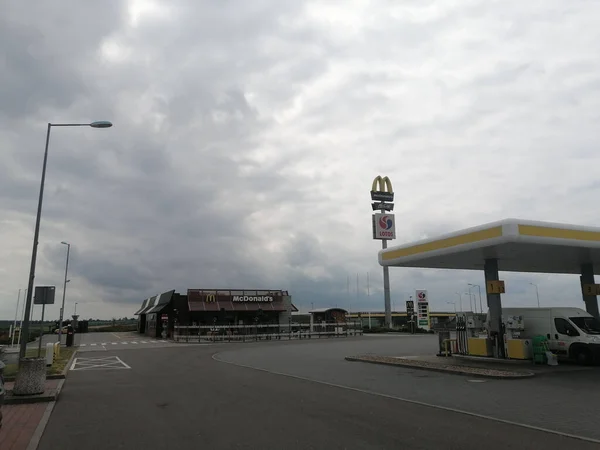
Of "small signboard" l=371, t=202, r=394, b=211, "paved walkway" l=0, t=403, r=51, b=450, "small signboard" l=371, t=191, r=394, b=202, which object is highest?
"small signboard" l=371, t=191, r=394, b=202

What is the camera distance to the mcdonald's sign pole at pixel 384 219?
66250mm

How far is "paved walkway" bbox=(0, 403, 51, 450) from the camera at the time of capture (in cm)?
768

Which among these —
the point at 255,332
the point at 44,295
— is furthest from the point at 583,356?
the point at 255,332

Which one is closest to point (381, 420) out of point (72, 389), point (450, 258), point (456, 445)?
point (456, 445)

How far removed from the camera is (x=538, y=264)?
25031mm

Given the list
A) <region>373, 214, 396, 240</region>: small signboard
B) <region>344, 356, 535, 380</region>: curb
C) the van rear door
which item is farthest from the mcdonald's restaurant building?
the van rear door

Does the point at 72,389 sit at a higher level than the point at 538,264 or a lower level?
lower

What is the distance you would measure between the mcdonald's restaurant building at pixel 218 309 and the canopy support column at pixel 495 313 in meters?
34.1

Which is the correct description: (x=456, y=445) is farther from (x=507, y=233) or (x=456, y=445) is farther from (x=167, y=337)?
(x=167, y=337)

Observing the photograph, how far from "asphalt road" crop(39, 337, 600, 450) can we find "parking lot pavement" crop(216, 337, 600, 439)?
0.19 meters

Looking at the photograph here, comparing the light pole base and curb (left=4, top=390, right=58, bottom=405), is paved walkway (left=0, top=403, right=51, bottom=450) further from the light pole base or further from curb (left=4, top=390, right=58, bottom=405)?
the light pole base

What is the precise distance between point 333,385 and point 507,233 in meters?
7.88

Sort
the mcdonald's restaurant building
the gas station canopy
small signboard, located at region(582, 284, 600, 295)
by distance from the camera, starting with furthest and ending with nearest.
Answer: the mcdonald's restaurant building → small signboard, located at region(582, 284, 600, 295) → the gas station canopy

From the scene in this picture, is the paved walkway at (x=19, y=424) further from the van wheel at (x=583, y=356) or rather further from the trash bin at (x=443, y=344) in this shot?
the van wheel at (x=583, y=356)
